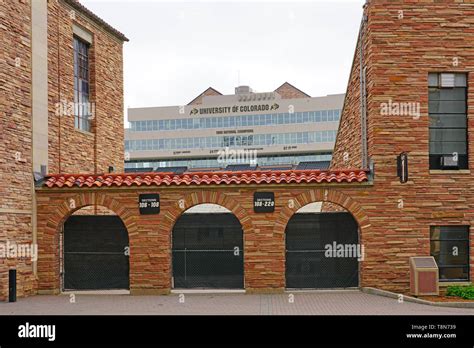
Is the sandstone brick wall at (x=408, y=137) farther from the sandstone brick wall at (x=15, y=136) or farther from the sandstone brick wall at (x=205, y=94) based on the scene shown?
the sandstone brick wall at (x=205, y=94)

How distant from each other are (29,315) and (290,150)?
75.3 m

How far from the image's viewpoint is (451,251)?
58.4ft

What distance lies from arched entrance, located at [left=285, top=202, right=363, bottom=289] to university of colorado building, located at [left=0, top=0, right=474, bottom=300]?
0.04m

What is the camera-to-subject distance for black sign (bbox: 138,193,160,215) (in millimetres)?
17906

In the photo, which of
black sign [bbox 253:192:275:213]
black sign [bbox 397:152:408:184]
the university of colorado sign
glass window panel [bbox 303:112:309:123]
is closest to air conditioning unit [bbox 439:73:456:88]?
black sign [bbox 397:152:408:184]

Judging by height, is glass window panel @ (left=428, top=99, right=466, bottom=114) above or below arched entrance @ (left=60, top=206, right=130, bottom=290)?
above

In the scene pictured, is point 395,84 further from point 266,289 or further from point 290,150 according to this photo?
point 290,150

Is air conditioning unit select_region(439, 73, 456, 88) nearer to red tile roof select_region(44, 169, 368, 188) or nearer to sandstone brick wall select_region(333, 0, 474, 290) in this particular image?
sandstone brick wall select_region(333, 0, 474, 290)

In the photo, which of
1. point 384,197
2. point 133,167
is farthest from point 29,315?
point 133,167

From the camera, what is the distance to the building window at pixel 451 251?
699 inches

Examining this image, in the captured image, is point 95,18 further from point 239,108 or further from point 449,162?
point 239,108

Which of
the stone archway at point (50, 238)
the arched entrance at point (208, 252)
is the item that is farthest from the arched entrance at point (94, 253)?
the arched entrance at point (208, 252)

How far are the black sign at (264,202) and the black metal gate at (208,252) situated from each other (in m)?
2.07

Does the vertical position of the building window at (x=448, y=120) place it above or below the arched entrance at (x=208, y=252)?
above
